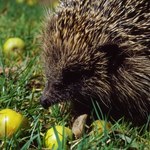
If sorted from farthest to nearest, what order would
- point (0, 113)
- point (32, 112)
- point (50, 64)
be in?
1. point (50, 64)
2. point (32, 112)
3. point (0, 113)

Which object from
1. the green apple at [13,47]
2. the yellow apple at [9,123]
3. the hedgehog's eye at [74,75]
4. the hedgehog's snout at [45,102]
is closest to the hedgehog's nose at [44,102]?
the hedgehog's snout at [45,102]

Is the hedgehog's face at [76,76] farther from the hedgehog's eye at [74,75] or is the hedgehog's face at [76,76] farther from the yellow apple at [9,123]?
the yellow apple at [9,123]

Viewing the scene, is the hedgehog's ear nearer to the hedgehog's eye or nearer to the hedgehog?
the hedgehog

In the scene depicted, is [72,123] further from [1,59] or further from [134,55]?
[1,59]

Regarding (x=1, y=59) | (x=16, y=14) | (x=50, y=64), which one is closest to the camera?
(x=50, y=64)

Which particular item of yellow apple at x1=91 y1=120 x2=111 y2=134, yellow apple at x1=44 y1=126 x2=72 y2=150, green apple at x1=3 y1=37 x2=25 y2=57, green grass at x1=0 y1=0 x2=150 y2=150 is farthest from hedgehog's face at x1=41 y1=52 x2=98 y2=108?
green apple at x1=3 y1=37 x2=25 y2=57

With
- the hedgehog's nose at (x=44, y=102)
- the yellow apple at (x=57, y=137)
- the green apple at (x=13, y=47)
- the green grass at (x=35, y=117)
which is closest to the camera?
the yellow apple at (x=57, y=137)

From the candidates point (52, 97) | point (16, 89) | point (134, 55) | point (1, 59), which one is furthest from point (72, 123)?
point (1, 59)
